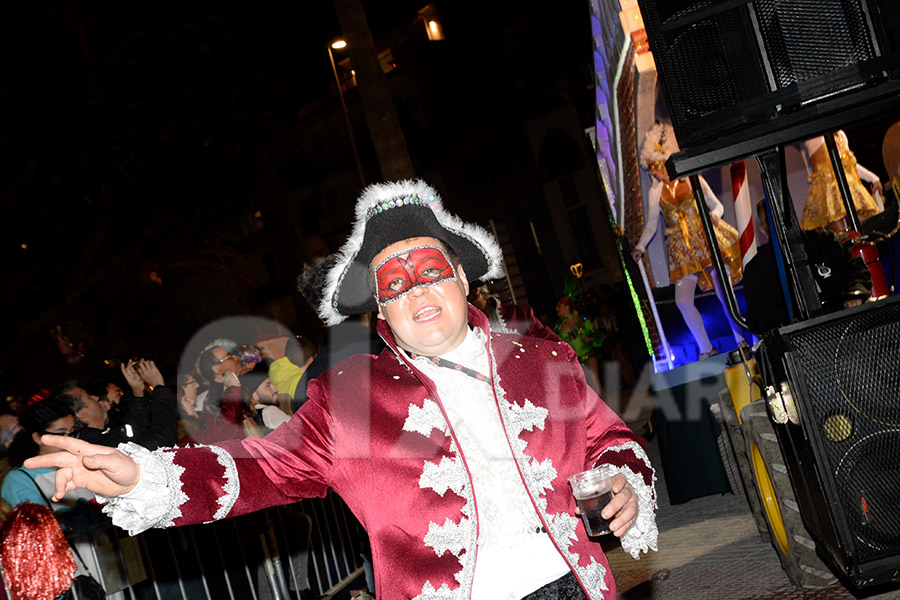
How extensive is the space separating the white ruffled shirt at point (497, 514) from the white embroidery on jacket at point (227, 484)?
0.72m

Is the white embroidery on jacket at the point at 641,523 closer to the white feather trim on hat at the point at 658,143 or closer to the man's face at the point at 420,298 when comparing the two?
the man's face at the point at 420,298

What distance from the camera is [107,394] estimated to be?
6.64 m

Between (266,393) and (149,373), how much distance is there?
120 cm

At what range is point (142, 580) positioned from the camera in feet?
17.1

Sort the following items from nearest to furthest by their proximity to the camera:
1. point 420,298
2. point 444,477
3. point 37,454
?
1. point 444,477
2. point 420,298
3. point 37,454

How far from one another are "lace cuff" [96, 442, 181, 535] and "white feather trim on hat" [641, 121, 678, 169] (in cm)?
556

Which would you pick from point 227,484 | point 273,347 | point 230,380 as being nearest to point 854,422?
point 227,484

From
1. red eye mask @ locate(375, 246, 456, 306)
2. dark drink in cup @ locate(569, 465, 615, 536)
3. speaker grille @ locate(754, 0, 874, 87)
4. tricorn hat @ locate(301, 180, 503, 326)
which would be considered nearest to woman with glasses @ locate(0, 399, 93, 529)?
tricorn hat @ locate(301, 180, 503, 326)

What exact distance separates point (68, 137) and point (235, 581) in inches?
275

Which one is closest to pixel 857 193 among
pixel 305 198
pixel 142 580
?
pixel 142 580

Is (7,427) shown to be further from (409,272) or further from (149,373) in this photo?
(409,272)

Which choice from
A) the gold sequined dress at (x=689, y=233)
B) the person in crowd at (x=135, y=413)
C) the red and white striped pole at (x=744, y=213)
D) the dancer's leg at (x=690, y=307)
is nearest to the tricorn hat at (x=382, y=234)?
the person in crowd at (x=135, y=413)

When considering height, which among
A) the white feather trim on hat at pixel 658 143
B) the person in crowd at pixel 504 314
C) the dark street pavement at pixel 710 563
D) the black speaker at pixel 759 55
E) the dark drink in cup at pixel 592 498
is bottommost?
the dark street pavement at pixel 710 563

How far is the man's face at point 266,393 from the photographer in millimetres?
6988
